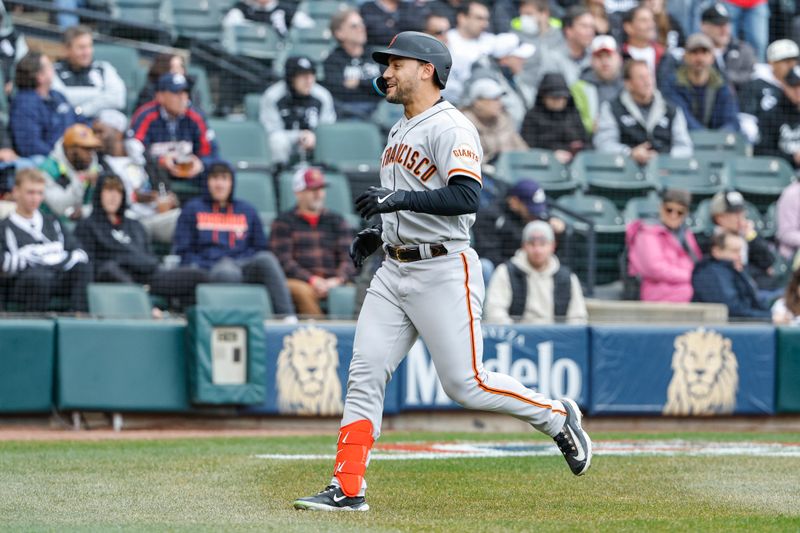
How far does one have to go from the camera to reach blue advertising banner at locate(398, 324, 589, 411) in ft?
35.0

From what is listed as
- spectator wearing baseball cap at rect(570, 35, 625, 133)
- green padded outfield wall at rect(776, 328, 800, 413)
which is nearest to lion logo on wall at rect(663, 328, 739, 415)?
green padded outfield wall at rect(776, 328, 800, 413)

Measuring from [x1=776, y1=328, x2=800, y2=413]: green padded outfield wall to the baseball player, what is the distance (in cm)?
618

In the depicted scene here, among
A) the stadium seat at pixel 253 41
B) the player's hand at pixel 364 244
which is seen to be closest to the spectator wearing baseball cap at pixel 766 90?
the stadium seat at pixel 253 41

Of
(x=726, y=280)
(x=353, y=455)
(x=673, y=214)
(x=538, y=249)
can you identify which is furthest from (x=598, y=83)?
(x=353, y=455)

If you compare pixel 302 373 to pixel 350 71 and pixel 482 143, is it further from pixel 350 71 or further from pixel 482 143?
pixel 350 71

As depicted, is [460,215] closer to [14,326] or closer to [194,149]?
[14,326]

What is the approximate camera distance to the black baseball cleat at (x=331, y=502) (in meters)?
5.37

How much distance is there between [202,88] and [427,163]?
28.6 feet

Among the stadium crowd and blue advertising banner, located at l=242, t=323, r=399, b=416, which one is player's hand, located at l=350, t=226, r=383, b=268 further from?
the stadium crowd

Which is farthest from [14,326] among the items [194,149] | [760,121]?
[760,121]

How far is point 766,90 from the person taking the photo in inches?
589

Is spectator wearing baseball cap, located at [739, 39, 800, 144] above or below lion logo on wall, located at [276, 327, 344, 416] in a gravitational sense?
above

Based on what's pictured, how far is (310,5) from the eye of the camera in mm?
15406

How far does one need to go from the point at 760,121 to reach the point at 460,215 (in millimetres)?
10251
